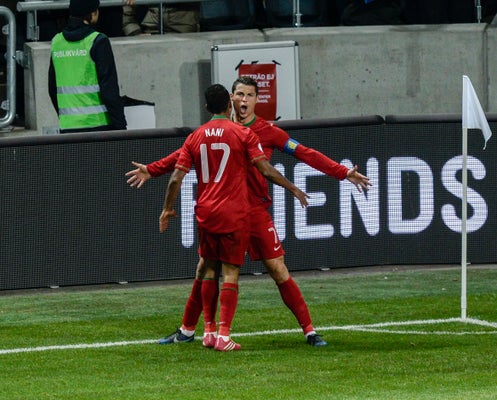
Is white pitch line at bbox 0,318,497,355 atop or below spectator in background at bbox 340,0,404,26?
below

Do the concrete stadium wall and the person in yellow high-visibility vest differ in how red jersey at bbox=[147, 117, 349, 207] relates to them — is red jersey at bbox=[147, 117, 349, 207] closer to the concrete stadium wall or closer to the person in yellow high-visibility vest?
the person in yellow high-visibility vest

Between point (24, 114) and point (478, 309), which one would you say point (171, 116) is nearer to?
point (24, 114)

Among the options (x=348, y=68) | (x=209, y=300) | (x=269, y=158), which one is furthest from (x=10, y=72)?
(x=209, y=300)

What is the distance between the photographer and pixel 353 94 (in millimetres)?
19234

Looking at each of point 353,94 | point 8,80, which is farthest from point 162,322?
point 353,94

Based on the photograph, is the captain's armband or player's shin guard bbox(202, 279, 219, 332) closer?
player's shin guard bbox(202, 279, 219, 332)

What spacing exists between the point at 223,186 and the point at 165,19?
794cm

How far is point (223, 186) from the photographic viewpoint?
11305 mm

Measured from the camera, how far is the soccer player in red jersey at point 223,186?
11.3m

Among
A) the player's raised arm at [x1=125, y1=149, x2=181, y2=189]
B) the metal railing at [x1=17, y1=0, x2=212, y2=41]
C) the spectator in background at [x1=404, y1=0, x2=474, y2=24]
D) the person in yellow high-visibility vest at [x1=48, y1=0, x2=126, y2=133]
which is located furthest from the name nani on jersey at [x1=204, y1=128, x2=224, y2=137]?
the spectator in background at [x1=404, y1=0, x2=474, y2=24]

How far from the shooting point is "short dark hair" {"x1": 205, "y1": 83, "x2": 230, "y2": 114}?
37.0 feet

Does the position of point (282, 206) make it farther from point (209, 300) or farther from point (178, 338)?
point (209, 300)

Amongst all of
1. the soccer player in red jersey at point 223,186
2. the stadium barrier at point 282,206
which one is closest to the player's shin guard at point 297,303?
the soccer player in red jersey at point 223,186

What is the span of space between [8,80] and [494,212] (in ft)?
19.5
